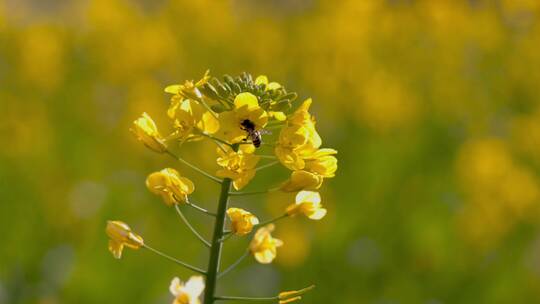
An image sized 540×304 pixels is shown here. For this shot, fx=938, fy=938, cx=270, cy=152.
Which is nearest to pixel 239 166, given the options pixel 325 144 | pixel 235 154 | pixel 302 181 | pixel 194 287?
pixel 235 154

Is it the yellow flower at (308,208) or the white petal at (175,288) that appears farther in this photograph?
the yellow flower at (308,208)

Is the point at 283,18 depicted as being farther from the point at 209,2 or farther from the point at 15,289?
the point at 15,289

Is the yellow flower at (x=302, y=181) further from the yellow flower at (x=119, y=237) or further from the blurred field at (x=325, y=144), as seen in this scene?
the blurred field at (x=325, y=144)

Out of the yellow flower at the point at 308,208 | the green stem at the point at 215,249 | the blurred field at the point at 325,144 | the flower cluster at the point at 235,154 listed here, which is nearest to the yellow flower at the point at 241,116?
the flower cluster at the point at 235,154

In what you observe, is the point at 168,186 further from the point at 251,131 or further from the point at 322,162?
the point at 322,162

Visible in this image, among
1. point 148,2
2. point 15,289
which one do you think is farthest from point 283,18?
point 15,289

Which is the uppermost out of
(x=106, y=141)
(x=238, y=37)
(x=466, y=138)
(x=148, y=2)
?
(x=148, y=2)

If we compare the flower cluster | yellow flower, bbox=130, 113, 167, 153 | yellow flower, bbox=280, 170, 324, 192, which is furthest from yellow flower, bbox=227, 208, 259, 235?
yellow flower, bbox=130, 113, 167, 153
